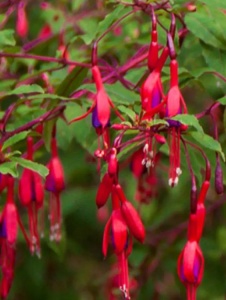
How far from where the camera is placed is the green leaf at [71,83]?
1932mm

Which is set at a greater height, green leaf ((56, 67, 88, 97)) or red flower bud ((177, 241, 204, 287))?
green leaf ((56, 67, 88, 97))

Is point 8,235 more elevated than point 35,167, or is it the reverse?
point 35,167

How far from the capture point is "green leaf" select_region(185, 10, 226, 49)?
183cm

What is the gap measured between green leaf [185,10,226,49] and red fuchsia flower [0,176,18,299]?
0.46 metres

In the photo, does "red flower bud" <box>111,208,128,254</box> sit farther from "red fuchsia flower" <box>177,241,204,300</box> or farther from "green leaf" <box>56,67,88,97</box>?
"green leaf" <box>56,67,88,97</box>

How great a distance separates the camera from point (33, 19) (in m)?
3.47

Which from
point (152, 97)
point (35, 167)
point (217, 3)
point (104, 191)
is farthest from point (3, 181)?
point (217, 3)

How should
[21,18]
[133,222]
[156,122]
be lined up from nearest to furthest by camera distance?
[156,122] < [133,222] < [21,18]

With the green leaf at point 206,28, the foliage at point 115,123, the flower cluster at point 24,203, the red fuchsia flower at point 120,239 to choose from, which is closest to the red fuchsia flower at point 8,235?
the flower cluster at point 24,203

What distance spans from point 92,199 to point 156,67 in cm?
163

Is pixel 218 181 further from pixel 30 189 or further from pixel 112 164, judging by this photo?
pixel 30 189

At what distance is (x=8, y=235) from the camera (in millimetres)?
1788

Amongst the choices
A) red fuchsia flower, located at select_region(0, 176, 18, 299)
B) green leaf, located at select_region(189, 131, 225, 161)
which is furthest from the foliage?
red fuchsia flower, located at select_region(0, 176, 18, 299)

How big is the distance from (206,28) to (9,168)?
48cm
